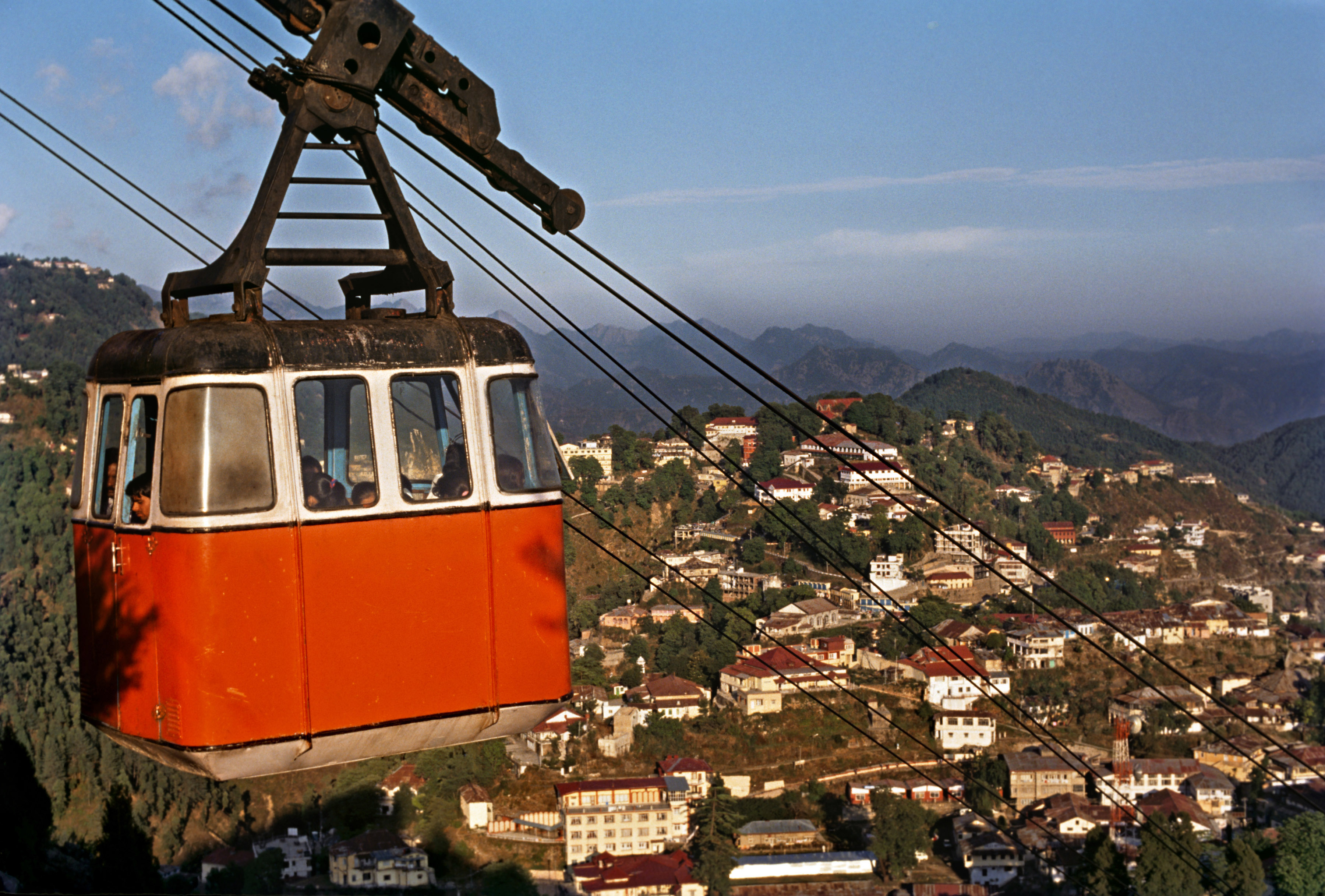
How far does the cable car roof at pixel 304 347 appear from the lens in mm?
2736

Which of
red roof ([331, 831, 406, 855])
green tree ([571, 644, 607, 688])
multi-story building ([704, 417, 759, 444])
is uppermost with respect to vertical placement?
multi-story building ([704, 417, 759, 444])

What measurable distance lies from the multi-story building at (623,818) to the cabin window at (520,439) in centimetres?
2154

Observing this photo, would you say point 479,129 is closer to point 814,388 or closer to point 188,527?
point 188,527

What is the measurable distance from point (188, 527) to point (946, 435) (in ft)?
194

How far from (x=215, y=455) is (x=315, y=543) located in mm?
305

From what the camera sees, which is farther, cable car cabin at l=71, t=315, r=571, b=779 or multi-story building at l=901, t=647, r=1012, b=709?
multi-story building at l=901, t=647, r=1012, b=709

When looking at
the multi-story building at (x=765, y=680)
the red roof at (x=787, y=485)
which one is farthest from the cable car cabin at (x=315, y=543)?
the red roof at (x=787, y=485)

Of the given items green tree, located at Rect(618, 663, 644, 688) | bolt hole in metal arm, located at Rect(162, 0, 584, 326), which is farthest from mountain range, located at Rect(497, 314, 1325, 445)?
bolt hole in metal arm, located at Rect(162, 0, 584, 326)

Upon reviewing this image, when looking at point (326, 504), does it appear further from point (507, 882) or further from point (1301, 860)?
point (1301, 860)

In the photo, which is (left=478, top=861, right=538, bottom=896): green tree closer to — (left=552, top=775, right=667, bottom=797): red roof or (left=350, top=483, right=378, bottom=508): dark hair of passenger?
(left=552, top=775, right=667, bottom=797): red roof

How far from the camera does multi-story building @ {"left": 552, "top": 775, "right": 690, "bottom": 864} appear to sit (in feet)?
76.8

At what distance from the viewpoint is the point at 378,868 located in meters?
22.1

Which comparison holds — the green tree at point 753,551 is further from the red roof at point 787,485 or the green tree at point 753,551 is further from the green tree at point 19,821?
the green tree at point 19,821

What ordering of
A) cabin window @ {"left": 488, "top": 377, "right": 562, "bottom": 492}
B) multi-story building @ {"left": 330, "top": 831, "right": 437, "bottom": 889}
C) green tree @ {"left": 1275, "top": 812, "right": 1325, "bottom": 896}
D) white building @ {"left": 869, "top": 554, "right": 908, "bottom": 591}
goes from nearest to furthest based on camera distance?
cabin window @ {"left": 488, "top": 377, "right": 562, "bottom": 492} < green tree @ {"left": 1275, "top": 812, "right": 1325, "bottom": 896} < multi-story building @ {"left": 330, "top": 831, "right": 437, "bottom": 889} < white building @ {"left": 869, "top": 554, "right": 908, "bottom": 591}
